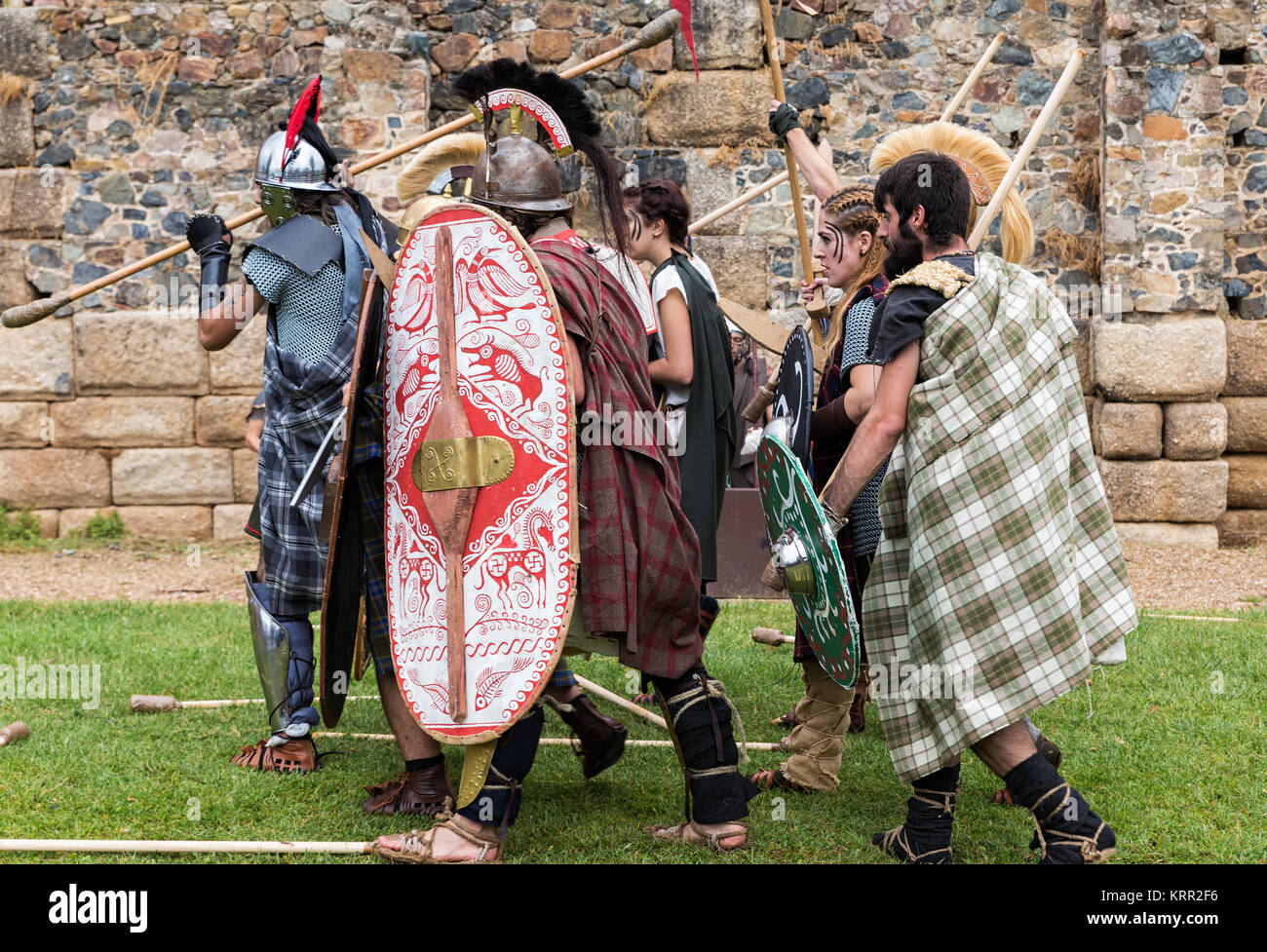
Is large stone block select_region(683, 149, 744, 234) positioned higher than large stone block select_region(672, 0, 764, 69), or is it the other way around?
large stone block select_region(672, 0, 764, 69)

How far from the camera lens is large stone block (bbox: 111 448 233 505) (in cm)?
834

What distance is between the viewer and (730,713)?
3193 millimetres

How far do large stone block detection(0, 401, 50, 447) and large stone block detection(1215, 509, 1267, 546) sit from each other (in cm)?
797

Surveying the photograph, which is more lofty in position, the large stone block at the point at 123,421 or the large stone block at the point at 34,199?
the large stone block at the point at 34,199

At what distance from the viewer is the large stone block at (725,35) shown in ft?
27.0

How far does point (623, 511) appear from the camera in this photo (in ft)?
9.80

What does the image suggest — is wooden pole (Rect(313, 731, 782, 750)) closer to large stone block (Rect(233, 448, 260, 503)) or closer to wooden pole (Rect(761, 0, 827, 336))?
wooden pole (Rect(761, 0, 827, 336))

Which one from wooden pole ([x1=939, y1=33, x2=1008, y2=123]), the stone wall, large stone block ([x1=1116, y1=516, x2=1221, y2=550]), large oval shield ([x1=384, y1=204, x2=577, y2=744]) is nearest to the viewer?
large oval shield ([x1=384, y1=204, x2=577, y2=744])

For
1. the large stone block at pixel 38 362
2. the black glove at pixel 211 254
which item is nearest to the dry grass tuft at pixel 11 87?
the large stone block at pixel 38 362

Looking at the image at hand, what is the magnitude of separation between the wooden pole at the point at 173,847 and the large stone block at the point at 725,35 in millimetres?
6400

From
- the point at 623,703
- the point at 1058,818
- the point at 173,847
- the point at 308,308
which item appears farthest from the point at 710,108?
the point at 173,847

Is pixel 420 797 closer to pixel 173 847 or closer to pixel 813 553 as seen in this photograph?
pixel 173 847

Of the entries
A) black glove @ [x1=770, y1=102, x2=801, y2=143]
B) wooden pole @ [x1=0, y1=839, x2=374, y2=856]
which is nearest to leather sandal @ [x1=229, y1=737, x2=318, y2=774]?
wooden pole @ [x1=0, y1=839, x2=374, y2=856]

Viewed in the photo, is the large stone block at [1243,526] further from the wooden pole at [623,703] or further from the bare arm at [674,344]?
the bare arm at [674,344]
